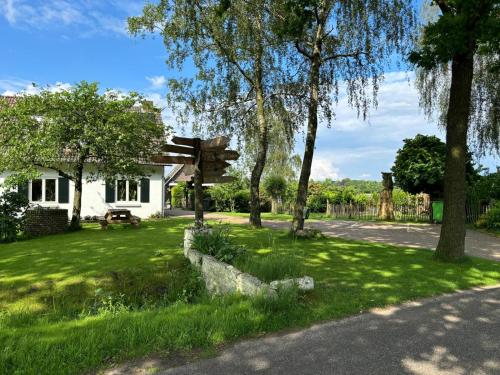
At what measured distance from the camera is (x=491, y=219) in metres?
16.2

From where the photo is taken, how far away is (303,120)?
1537 centimetres

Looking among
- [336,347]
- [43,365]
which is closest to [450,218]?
[336,347]

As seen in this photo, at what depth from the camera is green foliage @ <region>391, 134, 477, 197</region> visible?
765 inches

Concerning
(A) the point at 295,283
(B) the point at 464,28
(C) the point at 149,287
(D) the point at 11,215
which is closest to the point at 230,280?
(A) the point at 295,283

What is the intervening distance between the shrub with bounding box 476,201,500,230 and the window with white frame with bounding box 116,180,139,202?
59.3 feet

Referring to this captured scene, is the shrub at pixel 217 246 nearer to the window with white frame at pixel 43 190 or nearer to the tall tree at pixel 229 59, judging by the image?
the tall tree at pixel 229 59

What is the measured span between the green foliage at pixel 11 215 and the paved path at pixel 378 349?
1319cm

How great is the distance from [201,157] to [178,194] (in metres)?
34.4

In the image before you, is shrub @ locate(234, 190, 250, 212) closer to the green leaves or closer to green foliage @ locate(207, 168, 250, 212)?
green foliage @ locate(207, 168, 250, 212)

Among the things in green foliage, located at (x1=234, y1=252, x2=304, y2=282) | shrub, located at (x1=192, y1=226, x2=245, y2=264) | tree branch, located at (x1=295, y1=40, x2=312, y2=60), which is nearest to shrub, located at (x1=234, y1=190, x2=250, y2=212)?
tree branch, located at (x1=295, y1=40, x2=312, y2=60)

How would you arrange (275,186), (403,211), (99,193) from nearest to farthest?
(99,193) → (403,211) → (275,186)

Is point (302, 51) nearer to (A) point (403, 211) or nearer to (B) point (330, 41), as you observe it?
(B) point (330, 41)

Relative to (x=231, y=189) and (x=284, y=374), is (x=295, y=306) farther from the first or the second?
(x=231, y=189)

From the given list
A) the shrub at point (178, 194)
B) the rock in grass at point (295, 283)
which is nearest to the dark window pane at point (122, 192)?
the shrub at point (178, 194)
